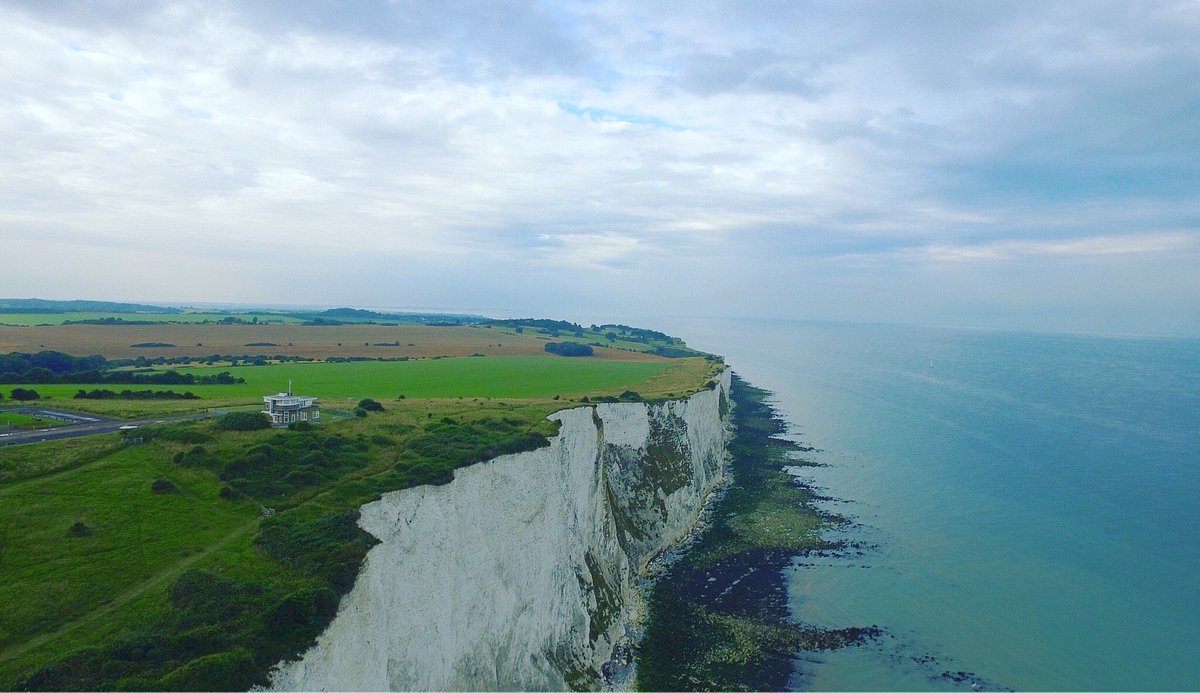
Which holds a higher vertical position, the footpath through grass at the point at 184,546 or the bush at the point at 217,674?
the footpath through grass at the point at 184,546

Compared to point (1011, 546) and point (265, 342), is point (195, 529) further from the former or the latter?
point (265, 342)

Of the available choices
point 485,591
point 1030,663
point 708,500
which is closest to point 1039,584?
point 1030,663

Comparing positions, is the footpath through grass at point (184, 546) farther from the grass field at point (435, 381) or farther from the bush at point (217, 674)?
the grass field at point (435, 381)

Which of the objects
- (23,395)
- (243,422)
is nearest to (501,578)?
(243,422)

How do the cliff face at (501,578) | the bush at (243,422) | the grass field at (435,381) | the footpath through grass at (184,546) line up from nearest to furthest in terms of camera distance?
the footpath through grass at (184,546)
the cliff face at (501,578)
the bush at (243,422)
the grass field at (435,381)

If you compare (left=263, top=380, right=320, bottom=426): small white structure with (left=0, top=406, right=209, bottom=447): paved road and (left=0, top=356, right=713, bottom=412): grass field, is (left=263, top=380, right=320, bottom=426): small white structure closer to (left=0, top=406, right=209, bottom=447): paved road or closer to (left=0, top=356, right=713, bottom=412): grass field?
(left=0, top=406, right=209, bottom=447): paved road

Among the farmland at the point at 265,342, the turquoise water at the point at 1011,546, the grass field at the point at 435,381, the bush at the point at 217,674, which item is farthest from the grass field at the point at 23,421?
the farmland at the point at 265,342
